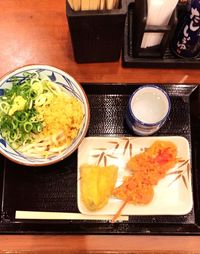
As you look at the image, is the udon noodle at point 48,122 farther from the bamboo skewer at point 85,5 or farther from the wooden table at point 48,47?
the bamboo skewer at point 85,5

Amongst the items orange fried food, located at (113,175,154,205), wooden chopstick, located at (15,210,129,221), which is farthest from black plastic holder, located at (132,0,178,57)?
wooden chopstick, located at (15,210,129,221)

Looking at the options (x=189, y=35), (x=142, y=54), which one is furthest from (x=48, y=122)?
(x=189, y=35)

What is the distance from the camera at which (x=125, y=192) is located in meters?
1.35


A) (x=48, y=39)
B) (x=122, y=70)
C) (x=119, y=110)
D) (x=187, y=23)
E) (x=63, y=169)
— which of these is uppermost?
(x=187, y=23)

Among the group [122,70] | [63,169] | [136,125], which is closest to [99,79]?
[122,70]

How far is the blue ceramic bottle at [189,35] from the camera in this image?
1276mm

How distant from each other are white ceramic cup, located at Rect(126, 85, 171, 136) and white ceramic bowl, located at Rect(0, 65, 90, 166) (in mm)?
175

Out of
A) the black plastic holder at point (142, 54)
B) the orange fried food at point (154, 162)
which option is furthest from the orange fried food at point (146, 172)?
the black plastic holder at point (142, 54)

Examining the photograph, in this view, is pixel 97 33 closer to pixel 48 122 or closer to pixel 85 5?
pixel 85 5

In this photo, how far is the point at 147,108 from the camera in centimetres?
142

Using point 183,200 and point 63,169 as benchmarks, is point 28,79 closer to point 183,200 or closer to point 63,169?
point 63,169

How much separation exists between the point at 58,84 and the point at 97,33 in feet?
0.82

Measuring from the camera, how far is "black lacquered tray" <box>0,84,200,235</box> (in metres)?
1.35

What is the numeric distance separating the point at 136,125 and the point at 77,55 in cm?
38
